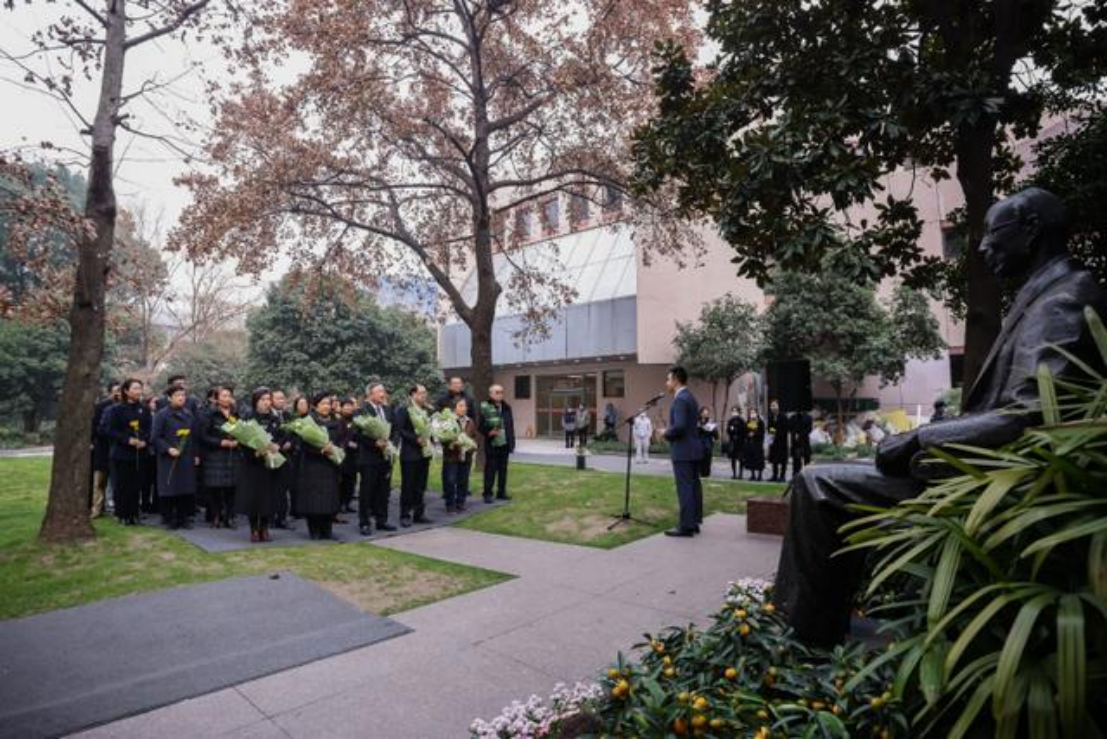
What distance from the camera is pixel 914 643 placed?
2.02 metres

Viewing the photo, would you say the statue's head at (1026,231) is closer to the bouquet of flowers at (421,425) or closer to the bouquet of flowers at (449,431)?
the bouquet of flowers at (421,425)

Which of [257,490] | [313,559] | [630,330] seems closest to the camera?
[313,559]

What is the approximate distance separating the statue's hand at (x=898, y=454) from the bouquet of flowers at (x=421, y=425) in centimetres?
755

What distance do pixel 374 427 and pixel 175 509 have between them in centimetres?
353

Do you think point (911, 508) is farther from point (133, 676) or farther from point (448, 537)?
point (448, 537)

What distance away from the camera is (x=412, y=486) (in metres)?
9.80

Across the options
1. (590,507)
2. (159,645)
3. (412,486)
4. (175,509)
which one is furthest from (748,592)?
(175,509)

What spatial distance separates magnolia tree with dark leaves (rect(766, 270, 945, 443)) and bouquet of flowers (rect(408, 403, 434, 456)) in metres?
16.2

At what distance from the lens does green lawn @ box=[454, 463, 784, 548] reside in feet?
28.2

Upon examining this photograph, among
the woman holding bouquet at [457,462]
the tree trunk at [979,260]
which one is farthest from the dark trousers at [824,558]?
the woman holding bouquet at [457,462]

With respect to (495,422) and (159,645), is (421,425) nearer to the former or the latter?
(495,422)

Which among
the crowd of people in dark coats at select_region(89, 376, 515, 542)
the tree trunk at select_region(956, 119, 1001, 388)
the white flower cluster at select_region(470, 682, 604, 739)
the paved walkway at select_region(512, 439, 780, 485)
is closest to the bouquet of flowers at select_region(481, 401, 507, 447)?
the crowd of people in dark coats at select_region(89, 376, 515, 542)

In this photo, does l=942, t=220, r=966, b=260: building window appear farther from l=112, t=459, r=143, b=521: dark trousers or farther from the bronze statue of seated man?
l=112, t=459, r=143, b=521: dark trousers

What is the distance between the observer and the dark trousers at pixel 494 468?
445 inches
